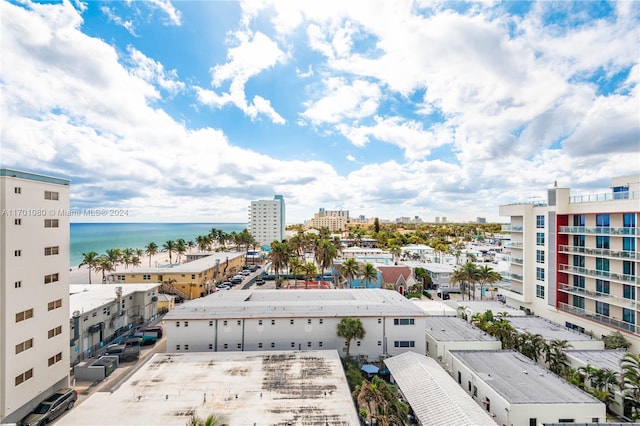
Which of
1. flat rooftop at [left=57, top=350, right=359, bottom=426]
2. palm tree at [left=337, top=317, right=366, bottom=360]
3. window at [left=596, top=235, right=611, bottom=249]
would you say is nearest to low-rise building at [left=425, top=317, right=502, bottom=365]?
palm tree at [left=337, top=317, right=366, bottom=360]

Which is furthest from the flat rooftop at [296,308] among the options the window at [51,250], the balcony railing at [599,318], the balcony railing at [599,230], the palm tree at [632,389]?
the balcony railing at [599,230]

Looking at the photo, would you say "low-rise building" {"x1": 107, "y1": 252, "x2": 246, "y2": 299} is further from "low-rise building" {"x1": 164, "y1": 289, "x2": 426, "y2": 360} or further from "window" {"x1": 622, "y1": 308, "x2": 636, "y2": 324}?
"window" {"x1": 622, "y1": 308, "x2": 636, "y2": 324}

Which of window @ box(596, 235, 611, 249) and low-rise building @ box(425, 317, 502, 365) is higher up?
window @ box(596, 235, 611, 249)

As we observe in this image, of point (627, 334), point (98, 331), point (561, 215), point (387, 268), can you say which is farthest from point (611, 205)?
point (98, 331)

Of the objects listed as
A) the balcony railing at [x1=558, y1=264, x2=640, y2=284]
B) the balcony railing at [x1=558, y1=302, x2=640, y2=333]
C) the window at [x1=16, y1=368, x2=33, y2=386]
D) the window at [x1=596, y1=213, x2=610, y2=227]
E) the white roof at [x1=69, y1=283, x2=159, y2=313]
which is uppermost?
the window at [x1=596, y1=213, x2=610, y2=227]

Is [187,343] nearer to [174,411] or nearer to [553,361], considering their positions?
[174,411]

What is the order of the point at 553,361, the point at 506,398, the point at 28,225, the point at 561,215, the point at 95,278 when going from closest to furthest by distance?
1. the point at 506,398
2. the point at 28,225
3. the point at 553,361
4. the point at 561,215
5. the point at 95,278
